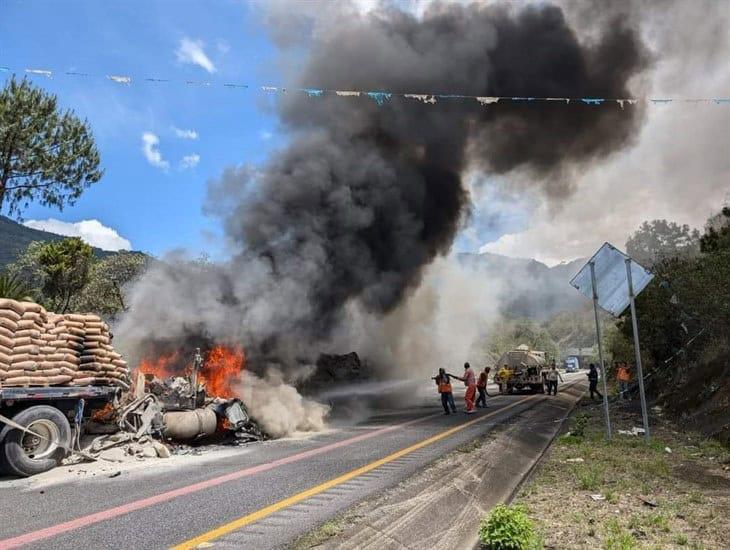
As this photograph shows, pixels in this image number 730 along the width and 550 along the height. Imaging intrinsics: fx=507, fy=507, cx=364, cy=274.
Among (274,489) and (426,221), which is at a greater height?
(426,221)

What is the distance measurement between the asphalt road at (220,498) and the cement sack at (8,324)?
2170 millimetres

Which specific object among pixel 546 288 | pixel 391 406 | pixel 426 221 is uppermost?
pixel 546 288

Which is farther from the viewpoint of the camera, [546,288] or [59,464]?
[546,288]

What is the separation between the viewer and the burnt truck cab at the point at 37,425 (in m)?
6.81

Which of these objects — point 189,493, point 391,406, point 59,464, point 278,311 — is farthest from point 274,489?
point 391,406

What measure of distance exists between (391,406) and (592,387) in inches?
313

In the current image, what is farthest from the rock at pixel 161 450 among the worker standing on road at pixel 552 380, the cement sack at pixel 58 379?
the worker standing on road at pixel 552 380

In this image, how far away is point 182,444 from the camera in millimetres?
9352

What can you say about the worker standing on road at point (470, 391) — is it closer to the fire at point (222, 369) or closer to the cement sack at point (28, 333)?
the fire at point (222, 369)

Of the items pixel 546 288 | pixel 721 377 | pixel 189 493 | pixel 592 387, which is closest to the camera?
Result: pixel 189 493

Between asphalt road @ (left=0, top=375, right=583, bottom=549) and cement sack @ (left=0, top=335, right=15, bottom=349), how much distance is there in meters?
1.90

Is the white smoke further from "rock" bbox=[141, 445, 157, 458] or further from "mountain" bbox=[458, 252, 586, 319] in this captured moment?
"mountain" bbox=[458, 252, 586, 319]

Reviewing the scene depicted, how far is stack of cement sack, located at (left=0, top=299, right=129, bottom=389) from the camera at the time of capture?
23.8ft

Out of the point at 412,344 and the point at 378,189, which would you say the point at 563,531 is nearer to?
the point at 378,189
